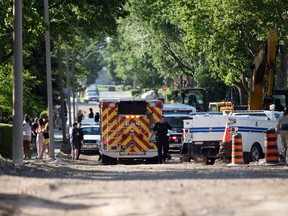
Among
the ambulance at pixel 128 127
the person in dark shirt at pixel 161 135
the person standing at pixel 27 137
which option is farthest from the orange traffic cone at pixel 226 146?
the person standing at pixel 27 137

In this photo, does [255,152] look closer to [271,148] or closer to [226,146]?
[226,146]

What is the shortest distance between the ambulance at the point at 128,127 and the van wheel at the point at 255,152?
5.61 meters

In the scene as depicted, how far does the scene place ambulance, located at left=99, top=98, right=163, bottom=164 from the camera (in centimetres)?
3606

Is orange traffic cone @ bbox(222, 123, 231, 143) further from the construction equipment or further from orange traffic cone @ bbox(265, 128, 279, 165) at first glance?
the construction equipment

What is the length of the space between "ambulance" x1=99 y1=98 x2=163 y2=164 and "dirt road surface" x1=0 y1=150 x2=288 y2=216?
40.0ft

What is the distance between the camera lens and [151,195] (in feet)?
56.3

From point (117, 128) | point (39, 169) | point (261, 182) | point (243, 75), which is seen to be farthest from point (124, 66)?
point (261, 182)

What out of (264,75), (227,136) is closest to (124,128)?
(264,75)

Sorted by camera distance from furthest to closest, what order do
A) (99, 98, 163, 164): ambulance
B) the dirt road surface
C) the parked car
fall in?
1. the parked car
2. (99, 98, 163, 164): ambulance
3. the dirt road surface

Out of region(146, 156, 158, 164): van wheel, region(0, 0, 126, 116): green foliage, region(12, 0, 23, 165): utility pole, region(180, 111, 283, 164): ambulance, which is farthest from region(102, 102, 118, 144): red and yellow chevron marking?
region(12, 0, 23, 165): utility pole

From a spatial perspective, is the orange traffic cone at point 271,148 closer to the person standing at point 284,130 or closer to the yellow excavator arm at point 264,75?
the person standing at point 284,130

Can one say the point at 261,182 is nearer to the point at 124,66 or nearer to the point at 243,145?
the point at 243,145

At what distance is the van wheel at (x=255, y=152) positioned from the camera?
3117 centimetres

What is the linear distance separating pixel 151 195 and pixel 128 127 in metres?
19.0
